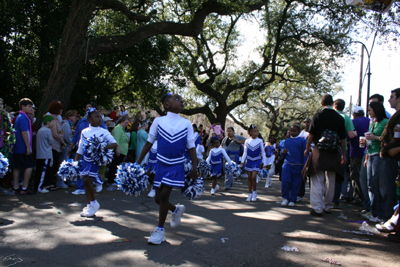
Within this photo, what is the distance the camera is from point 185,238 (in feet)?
15.5

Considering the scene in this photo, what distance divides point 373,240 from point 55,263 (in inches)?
164

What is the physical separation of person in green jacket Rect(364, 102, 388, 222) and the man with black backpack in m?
0.58

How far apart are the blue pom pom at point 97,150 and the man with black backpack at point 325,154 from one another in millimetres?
3837

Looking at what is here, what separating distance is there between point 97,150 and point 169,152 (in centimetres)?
194

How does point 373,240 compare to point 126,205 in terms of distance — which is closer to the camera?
point 373,240

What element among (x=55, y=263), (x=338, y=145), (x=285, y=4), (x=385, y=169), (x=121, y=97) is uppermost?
(x=285, y=4)

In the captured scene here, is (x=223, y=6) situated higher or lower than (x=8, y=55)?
higher

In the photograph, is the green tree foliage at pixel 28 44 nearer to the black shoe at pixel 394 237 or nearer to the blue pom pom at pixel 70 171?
the blue pom pom at pixel 70 171

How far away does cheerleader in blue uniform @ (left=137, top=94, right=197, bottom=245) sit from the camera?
15.0ft

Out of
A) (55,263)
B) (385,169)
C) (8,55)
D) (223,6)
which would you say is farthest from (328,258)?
(8,55)

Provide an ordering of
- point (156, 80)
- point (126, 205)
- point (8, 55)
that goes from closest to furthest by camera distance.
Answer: point (126, 205) → point (8, 55) → point (156, 80)

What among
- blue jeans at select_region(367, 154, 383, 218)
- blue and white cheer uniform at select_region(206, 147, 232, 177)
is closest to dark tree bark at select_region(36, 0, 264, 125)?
blue and white cheer uniform at select_region(206, 147, 232, 177)

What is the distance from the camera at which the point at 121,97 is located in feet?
71.0

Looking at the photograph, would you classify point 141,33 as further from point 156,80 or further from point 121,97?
point 121,97
